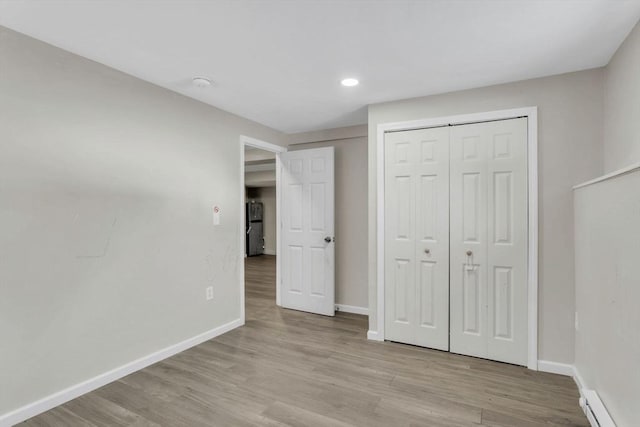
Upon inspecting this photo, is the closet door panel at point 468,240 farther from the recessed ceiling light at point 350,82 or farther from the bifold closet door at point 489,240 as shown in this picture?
the recessed ceiling light at point 350,82

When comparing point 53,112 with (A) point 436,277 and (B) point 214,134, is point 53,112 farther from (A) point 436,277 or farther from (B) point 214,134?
(A) point 436,277

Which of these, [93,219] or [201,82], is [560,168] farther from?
[93,219]

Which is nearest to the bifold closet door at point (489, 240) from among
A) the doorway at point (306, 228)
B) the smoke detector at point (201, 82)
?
the doorway at point (306, 228)

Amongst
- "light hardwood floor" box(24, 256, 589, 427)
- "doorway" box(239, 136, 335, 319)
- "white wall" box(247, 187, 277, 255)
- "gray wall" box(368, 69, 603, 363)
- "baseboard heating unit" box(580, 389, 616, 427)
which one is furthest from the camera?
"white wall" box(247, 187, 277, 255)

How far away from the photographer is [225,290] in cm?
346

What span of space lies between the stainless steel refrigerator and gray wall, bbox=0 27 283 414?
19.5ft

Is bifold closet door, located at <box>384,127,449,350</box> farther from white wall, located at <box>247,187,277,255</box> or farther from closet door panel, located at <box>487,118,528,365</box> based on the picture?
white wall, located at <box>247,187,277,255</box>

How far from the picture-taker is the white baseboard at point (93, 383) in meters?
1.94

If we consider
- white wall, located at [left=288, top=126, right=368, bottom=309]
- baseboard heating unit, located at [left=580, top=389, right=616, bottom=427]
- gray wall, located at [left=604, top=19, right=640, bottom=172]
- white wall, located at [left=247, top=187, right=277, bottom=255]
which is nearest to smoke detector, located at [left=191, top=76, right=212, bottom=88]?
white wall, located at [left=288, top=126, right=368, bottom=309]

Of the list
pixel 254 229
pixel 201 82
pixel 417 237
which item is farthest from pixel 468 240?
pixel 254 229

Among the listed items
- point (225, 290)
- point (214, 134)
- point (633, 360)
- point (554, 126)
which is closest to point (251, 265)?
point (225, 290)

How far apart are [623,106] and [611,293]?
127 cm

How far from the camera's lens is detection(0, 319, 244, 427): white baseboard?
6.35 feet

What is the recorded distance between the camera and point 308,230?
420cm
